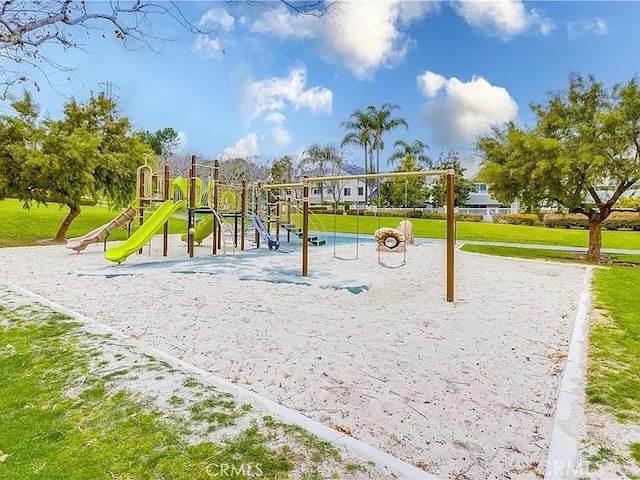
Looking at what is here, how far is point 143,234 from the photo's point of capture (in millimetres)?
10234

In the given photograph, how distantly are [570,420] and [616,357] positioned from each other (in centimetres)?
167

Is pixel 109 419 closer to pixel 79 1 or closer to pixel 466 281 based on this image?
pixel 79 1

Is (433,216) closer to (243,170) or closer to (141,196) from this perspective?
(243,170)

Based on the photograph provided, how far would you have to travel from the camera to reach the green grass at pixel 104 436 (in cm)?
221

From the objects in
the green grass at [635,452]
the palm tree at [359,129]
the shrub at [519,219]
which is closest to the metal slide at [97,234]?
the green grass at [635,452]

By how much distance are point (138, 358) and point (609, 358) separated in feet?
14.7

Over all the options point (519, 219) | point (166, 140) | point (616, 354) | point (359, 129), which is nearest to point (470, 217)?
point (519, 219)

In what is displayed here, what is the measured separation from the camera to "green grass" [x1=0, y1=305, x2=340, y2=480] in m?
2.21

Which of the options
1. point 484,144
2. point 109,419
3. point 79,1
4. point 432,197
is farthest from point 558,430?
point 432,197

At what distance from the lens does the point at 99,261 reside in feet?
33.3
